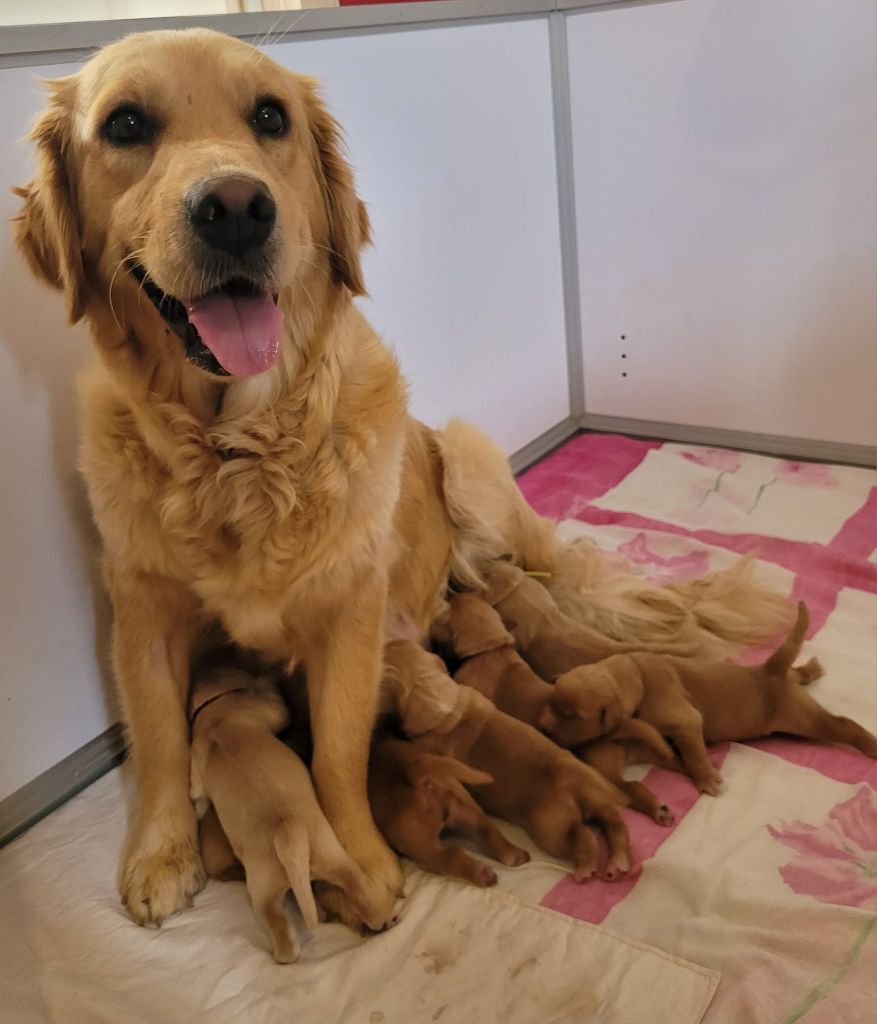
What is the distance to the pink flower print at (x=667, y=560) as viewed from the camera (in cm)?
240

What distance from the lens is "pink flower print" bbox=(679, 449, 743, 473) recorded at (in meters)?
2.90

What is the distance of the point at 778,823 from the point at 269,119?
142 cm

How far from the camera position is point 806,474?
2.79 m

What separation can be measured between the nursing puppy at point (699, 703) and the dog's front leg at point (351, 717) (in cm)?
34

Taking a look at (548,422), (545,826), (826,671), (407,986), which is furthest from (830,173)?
(407,986)

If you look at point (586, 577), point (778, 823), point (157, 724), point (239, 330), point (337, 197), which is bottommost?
point (778, 823)

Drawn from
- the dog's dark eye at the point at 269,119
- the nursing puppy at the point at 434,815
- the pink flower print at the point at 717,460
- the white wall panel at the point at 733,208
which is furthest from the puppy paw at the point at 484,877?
the white wall panel at the point at 733,208

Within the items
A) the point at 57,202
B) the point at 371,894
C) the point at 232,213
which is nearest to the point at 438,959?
the point at 371,894

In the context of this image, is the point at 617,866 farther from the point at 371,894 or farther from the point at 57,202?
the point at 57,202

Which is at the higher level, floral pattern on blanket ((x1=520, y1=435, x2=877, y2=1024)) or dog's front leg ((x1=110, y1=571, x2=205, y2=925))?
dog's front leg ((x1=110, y1=571, x2=205, y2=925))

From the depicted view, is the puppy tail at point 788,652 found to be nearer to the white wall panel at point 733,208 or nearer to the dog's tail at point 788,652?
the dog's tail at point 788,652

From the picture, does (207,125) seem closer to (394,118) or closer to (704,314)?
(394,118)

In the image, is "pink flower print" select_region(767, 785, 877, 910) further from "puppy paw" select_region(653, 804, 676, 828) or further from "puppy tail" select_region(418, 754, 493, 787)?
"puppy tail" select_region(418, 754, 493, 787)

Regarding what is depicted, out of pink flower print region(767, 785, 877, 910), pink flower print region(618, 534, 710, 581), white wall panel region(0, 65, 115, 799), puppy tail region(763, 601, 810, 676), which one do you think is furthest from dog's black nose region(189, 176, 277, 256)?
pink flower print region(618, 534, 710, 581)
